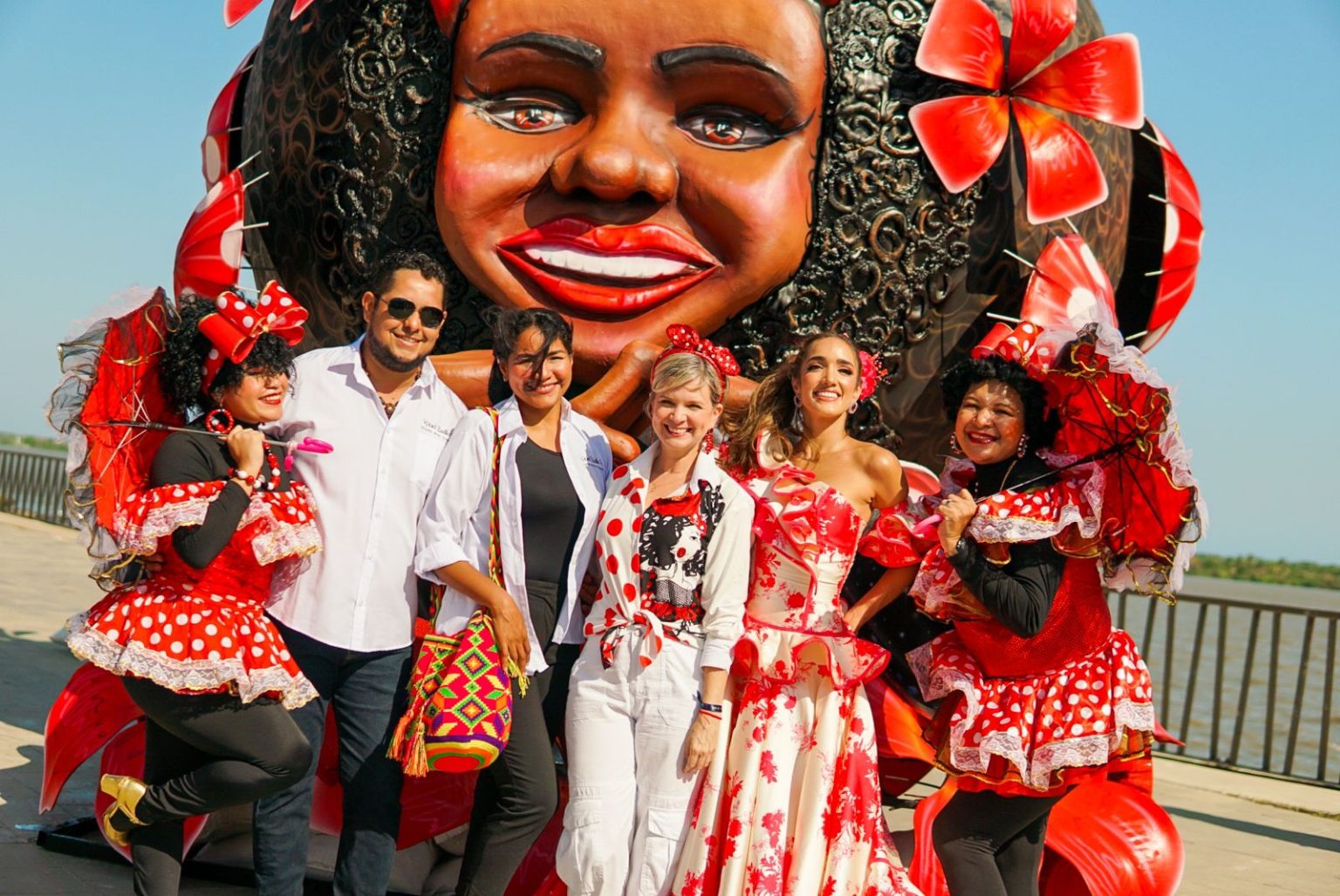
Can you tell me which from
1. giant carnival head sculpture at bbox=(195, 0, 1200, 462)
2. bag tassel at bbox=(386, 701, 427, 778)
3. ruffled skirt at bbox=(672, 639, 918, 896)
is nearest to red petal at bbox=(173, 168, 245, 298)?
giant carnival head sculpture at bbox=(195, 0, 1200, 462)

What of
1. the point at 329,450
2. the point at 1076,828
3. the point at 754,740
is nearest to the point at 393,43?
the point at 329,450

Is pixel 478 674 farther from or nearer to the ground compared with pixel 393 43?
nearer to the ground

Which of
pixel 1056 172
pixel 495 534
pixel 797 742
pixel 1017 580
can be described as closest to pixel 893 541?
pixel 1017 580

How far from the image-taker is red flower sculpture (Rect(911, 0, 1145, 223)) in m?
4.46

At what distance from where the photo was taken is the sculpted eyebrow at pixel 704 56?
14.1ft

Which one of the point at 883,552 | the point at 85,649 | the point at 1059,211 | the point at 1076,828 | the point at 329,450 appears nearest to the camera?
the point at 85,649

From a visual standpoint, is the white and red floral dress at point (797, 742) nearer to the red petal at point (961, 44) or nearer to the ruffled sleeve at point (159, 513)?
the ruffled sleeve at point (159, 513)

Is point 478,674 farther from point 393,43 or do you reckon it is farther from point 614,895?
point 393,43

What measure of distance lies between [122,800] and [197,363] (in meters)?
1.12

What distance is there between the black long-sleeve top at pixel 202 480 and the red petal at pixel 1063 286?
8.46 feet

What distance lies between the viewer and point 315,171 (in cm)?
478

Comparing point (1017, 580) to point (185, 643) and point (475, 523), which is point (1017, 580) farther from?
point (185, 643)

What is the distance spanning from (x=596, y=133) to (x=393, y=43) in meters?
0.84

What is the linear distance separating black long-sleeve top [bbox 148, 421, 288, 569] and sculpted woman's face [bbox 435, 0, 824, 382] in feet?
4.39
